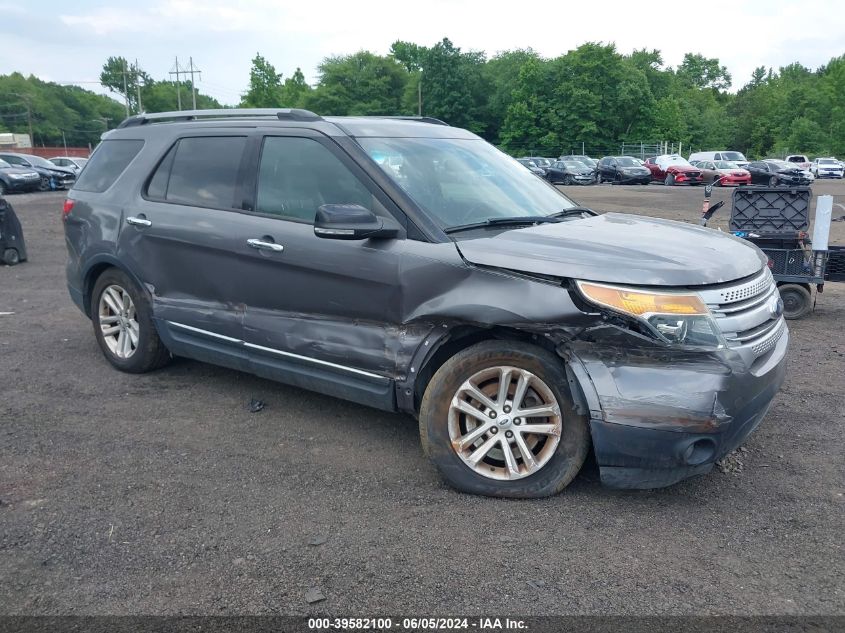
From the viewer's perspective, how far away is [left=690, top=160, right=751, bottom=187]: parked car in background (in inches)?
1356

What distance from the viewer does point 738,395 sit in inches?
130

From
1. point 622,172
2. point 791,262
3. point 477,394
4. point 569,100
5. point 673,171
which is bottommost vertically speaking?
point 477,394

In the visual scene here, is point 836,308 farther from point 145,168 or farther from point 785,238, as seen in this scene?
point 145,168

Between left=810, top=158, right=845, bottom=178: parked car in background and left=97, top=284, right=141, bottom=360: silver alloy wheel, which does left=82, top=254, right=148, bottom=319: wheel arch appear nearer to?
left=97, top=284, right=141, bottom=360: silver alloy wheel

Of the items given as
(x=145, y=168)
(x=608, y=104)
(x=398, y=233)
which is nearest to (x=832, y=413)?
(x=398, y=233)

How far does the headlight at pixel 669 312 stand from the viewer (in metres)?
3.26

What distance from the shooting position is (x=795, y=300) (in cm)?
774

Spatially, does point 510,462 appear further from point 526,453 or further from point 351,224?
point 351,224

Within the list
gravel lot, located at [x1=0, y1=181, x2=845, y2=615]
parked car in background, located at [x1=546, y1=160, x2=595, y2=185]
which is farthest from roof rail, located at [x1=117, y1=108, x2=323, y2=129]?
parked car in background, located at [x1=546, y1=160, x2=595, y2=185]

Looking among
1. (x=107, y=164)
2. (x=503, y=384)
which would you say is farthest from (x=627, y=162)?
(x=503, y=384)

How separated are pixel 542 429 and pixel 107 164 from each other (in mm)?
4040

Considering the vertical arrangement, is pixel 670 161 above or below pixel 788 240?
above

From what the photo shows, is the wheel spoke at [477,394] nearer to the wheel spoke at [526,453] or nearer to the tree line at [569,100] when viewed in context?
the wheel spoke at [526,453]

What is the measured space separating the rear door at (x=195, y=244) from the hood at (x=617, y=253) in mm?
1637
